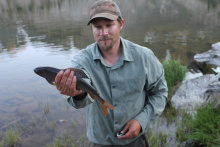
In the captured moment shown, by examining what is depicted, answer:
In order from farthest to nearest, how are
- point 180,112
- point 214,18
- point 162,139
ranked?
point 214,18
point 180,112
point 162,139

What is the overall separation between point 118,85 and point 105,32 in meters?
0.72

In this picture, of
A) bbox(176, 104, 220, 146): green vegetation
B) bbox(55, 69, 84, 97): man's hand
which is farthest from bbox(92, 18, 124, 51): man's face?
bbox(176, 104, 220, 146): green vegetation

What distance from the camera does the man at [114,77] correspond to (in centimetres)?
266

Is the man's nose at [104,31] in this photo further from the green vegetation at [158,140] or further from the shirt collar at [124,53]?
the green vegetation at [158,140]

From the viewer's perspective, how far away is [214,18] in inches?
983

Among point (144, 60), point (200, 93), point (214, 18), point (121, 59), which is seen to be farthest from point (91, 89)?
point (214, 18)

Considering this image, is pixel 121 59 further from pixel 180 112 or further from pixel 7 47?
pixel 7 47

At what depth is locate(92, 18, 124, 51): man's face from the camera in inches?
105

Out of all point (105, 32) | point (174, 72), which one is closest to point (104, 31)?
point (105, 32)

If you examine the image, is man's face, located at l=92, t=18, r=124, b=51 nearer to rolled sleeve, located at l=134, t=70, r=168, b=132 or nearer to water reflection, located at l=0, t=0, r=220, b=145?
rolled sleeve, located at l=134, t=70, r=168, b=132

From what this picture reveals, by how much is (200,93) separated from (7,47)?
16.2 meters

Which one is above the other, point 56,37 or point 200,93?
point 200,93

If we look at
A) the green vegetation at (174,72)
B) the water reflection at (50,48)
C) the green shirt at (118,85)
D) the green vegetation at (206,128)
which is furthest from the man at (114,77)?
the green vegetation at (174,72)

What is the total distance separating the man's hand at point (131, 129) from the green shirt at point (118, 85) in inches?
2.2
